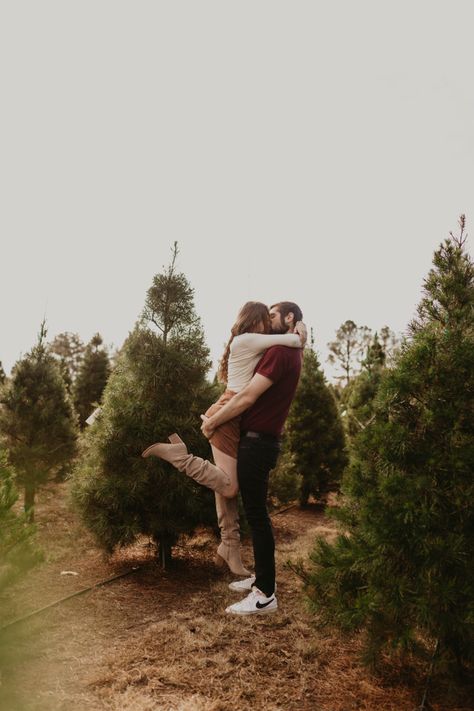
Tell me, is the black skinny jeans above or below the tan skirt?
below

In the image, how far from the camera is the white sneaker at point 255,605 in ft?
13.8

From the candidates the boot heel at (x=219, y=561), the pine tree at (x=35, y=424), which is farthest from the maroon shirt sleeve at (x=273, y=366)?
the pine tree at (x=35, y=424)

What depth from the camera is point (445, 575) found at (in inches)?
105

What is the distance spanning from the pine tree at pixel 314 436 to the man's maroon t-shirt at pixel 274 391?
22.1 ft

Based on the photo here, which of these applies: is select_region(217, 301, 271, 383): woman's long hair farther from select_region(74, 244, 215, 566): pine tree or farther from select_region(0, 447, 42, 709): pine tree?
select_region(0, 447, 42, 709): pine tree

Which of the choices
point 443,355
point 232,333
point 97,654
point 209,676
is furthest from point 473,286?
point 97,654

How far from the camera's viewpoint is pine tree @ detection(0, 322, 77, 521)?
842 centimetres

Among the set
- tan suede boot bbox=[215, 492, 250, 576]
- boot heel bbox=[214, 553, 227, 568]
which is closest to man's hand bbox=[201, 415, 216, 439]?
tan suede boot bbox=[215, 492, 250, 576]

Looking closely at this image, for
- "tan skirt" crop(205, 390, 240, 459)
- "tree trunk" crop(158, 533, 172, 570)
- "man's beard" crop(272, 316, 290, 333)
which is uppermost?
"man's beard" crop(272, 316, 290, 333)

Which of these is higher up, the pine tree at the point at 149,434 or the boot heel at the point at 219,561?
the pine tree at the point at 149,434

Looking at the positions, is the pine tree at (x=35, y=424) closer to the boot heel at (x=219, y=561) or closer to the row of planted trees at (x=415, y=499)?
the row of planted trees at (x=415, y=499)

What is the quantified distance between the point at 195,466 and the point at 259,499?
0.64 metres

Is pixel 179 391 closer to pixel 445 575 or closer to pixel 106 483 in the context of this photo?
pixel 106 483

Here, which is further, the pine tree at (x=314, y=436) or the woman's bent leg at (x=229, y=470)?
the pine tree at (x=314, y=436)
